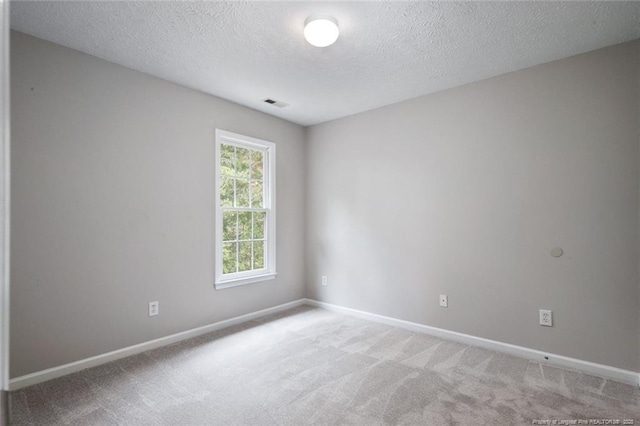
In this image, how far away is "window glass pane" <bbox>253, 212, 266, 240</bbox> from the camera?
13.1 ft

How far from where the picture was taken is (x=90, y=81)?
8.56 feet

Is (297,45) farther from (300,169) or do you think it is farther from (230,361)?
(230,361)

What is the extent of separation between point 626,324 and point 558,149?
1.43 m

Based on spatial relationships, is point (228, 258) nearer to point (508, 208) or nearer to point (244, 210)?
point (244, 210)

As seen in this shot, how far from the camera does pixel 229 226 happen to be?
3691 mm

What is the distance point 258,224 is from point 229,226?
437 millimetres

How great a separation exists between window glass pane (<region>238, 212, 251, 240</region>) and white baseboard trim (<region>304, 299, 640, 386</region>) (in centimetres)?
167

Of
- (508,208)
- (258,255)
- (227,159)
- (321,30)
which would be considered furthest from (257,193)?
(508,208)

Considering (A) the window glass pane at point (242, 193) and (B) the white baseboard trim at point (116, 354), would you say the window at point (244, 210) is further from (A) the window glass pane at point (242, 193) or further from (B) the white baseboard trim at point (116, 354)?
(B) the white baseboard trim at point (116, 354)

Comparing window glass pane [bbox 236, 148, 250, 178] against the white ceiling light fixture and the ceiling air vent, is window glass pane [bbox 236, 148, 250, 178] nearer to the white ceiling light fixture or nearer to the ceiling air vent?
the ceiling air vent

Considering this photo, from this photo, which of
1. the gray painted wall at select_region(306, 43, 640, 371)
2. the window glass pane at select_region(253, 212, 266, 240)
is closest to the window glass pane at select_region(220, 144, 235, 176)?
the window glass pane at select_region(253, 212, 266, 240)

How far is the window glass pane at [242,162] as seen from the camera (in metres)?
3.81

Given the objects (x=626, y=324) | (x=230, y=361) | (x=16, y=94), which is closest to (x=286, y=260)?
(x=230, y=361)

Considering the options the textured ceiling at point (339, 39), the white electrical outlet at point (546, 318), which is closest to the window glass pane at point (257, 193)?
the textured ceiling at point (339, 39)
